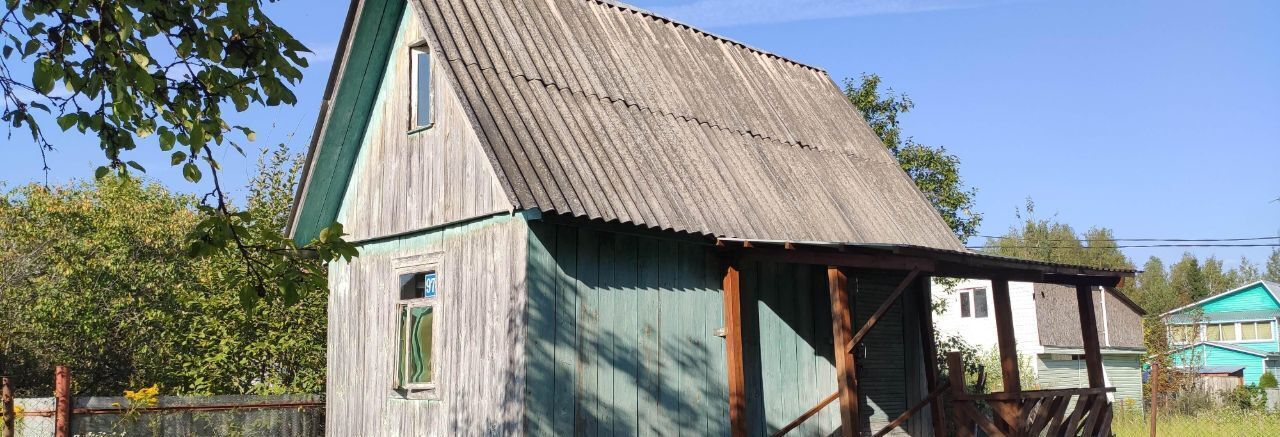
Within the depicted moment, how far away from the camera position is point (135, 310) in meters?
19.6

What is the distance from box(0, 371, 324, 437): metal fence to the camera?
9766 millimetres

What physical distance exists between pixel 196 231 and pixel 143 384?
47.9 ft

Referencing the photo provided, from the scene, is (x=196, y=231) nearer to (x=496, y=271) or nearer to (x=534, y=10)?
(x=496, y=271)

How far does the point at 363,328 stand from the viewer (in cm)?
1139

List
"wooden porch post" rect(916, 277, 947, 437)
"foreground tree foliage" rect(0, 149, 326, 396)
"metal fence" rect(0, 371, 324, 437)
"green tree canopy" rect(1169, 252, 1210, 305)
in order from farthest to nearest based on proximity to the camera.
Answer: "green tree canopy" rect(1169, 252, 1210, 305) → "foreground tree foliage" rect(0, 149, 326, 396) → "wooden porch post" rect(916, 277, 947, 437) → "metal fence" rect(0, 371, 324, 437)

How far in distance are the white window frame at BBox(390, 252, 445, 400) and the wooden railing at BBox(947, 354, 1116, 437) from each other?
495 cm

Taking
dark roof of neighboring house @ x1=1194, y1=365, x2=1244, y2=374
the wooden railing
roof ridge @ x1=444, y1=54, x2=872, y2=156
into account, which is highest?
roof ridge @ x1=444, y1=54, x2=872, y2=156

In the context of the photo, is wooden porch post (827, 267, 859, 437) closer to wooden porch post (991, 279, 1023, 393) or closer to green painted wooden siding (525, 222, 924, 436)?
green painted wooden siding (525, 222, 924, 436)

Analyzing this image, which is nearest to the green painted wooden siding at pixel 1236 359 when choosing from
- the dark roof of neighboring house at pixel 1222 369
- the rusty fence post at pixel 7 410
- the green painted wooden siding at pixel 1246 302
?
the dark roof of neighboring house at pixel 1222 369

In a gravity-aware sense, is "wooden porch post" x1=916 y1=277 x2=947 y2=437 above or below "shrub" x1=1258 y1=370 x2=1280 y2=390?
above

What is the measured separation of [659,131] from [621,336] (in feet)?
8.62

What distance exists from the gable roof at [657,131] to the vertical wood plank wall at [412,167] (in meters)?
0.42

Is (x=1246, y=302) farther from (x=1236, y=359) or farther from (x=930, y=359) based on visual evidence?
(x=930, y=359)

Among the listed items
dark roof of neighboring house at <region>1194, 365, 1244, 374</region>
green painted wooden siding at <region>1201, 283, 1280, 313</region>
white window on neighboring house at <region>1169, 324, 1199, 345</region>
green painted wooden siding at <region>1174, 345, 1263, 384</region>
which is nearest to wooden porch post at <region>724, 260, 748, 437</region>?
white window on neighboring house at <region>1169, 324, 1199, 345</region>
